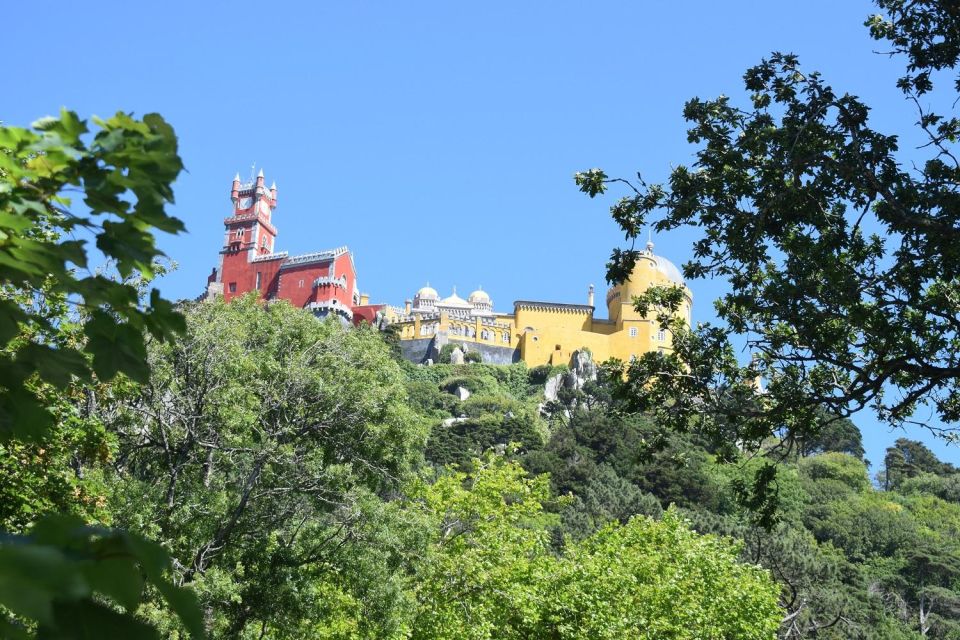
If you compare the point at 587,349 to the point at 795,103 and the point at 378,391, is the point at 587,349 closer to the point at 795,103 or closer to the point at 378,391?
the point at 378,391

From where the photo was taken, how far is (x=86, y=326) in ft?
7.70

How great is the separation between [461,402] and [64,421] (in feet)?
181

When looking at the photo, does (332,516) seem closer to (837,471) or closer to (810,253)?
(810,253)

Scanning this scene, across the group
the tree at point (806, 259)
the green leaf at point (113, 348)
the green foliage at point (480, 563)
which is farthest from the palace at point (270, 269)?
the green leaf at point (113, 348)

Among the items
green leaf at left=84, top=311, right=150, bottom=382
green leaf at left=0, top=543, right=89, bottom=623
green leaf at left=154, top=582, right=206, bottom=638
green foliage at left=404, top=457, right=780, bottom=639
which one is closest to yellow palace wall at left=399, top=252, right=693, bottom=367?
green foliage at left=404, top=457, right=780, bottom=639

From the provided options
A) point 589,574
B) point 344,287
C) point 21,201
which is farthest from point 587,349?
point 21,201

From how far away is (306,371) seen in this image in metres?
19.1

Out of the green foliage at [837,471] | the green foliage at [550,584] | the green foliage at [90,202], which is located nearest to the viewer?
the green foliage at [90,202]

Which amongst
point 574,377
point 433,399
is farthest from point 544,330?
point 433,399

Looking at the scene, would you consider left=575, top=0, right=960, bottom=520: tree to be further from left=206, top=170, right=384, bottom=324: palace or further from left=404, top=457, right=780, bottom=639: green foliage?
left=206, top=170, right=384, bottom=324: palace

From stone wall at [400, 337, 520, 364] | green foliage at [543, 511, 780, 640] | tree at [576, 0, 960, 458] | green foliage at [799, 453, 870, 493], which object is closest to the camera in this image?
tree at [576, 0, 960, 458]

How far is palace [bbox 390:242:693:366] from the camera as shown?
74.6 meters

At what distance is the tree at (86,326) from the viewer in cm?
137

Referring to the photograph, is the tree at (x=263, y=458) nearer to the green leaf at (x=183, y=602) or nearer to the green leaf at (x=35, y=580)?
the green leaf at (x=183, y=602)
